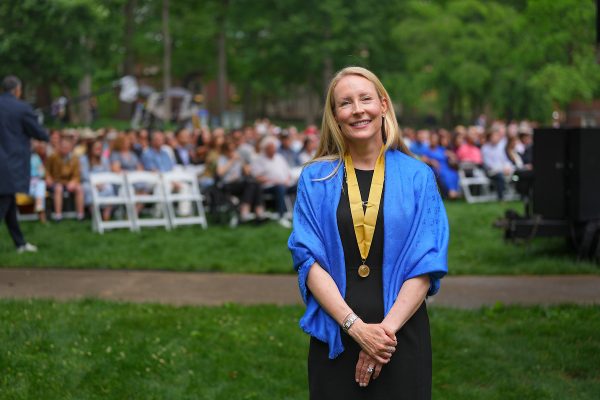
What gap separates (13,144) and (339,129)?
881 centimetres

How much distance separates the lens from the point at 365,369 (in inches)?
147

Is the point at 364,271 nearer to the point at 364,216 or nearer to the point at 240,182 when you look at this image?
the point at 364,216

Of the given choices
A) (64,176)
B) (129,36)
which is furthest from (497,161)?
(129,36)

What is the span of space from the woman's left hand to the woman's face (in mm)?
815

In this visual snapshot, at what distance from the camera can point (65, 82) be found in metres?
33.3

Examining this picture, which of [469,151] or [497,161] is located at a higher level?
[469,151]

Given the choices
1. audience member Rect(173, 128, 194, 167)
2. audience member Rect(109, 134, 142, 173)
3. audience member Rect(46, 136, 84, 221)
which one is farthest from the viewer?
audience member Rect(173, 128, 194, 167)

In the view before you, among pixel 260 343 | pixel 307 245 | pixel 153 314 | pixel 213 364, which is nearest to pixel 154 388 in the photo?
pixel 213 364

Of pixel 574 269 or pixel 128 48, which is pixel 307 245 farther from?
pixel 128 48

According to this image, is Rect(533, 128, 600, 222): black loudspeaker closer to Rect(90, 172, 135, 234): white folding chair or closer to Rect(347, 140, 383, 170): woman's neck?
Rect(90, 172, 135, 234): white folding chair

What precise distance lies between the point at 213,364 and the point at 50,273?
172 inches

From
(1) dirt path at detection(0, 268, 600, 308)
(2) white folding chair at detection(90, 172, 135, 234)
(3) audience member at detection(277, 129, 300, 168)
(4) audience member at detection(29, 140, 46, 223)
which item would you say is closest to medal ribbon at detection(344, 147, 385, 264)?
(1) dirt path at detection(0, 268, 600, 308)

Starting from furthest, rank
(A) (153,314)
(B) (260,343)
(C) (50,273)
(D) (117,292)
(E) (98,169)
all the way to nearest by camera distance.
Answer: (E) (98,169) → (C) (50,273) → (D) (117,292) → (A) (153,314) → (B) (260,343)

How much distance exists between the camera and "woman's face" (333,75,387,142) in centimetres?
386
